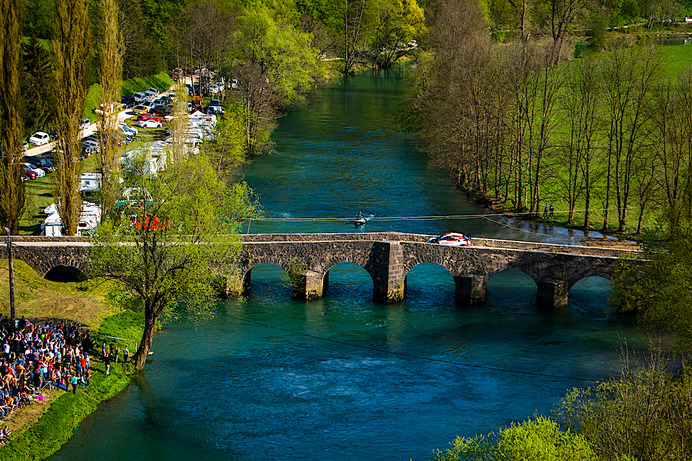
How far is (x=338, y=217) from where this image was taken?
85.3 metres

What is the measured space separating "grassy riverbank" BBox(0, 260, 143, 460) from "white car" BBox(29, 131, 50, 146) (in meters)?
43.0

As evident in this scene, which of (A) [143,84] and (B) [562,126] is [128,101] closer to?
(A) [143,84]

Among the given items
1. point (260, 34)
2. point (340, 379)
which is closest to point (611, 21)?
point (260, 34)

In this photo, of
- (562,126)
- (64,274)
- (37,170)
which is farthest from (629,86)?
(37,170)

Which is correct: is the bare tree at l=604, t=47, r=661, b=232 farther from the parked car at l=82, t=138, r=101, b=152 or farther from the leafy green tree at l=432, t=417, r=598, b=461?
the parked car at l=82, t=138, r=101, b=152

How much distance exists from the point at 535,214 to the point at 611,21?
4191 inches

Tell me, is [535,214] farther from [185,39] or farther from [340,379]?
[185,39]

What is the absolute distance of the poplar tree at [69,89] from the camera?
63.5 meters

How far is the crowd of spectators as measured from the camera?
147 ft

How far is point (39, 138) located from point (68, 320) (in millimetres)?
52459

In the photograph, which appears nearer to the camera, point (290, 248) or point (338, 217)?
point (290, 248)

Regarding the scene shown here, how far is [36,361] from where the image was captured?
4731 cm

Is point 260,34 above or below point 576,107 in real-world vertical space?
above

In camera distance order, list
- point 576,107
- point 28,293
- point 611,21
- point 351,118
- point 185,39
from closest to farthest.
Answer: point 28,293
point 576,107
point 351,118
point 185,39
point 611,21
